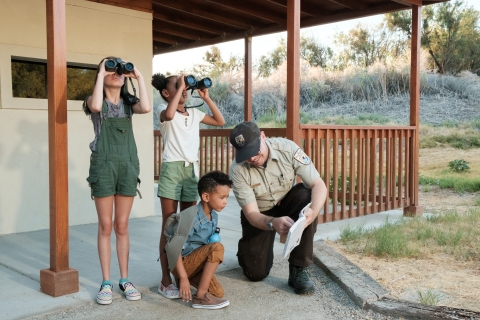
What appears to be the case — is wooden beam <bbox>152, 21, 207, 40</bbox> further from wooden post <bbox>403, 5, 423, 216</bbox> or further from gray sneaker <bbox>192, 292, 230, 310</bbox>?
gray sneaker <bbox>192, 292, 230, 310</bbox>

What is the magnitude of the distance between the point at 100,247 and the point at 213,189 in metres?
0.79

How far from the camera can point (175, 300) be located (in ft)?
11.4

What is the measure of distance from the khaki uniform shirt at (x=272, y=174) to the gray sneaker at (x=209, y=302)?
0.61 metres

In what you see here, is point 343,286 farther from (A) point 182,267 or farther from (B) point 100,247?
(B) point 100,247

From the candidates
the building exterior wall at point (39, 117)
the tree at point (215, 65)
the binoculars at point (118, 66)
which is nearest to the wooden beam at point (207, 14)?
the building exterior wall at point (39, 117)

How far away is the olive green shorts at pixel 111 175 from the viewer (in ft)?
11.1

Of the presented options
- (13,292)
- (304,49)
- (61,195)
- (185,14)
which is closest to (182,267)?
(61,195)

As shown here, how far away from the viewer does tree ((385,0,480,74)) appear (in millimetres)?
20188

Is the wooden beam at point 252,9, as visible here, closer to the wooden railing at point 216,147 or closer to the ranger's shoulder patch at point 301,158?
the wooden railing at point 216,147

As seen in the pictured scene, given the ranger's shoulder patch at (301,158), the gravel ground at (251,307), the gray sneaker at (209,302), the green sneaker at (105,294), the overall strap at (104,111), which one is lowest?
the gravel ground at (251,307)

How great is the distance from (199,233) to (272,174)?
65cm

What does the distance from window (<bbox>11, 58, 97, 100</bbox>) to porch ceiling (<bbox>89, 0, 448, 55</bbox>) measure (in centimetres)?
82

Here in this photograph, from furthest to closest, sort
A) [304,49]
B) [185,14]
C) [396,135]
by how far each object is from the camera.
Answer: [304,49]
[185,14]
[396,135]

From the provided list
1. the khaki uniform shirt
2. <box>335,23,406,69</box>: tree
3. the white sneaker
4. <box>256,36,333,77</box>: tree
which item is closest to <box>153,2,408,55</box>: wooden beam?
the khaki uniform shirt
